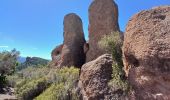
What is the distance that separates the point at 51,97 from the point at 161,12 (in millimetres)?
9388

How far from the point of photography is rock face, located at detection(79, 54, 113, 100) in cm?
1258

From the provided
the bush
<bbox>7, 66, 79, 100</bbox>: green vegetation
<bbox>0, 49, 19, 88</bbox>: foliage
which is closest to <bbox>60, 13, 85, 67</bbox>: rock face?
<bbox>7, 66, 79, 100</bbox>: green vegetation

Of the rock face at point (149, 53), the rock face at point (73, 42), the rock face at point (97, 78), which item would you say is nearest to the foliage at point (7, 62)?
the rock face at point (73, 42)

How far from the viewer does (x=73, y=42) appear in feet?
82.8

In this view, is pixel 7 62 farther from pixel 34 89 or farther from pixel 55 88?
pixel 55 88

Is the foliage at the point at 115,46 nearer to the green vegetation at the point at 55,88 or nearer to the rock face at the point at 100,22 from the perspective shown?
the green vegetation at the point at 55,88

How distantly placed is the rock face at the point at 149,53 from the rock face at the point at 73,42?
45.7ft

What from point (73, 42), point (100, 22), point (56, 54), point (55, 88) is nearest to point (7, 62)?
point (56, 54)

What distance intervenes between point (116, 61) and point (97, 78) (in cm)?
115

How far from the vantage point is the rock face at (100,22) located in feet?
71.5

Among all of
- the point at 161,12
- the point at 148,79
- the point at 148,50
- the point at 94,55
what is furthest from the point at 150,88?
the point at 94,55

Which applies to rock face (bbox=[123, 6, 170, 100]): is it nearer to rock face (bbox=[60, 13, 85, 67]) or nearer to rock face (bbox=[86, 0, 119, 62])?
rock face (bbox=[86, 0, 119, 62])

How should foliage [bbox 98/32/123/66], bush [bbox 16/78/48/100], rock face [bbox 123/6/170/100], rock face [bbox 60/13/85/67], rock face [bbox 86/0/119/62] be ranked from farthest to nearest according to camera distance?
rock face [bbox 60/13/85/67], rock face [bbox 86/0/119/62], bush [bbox 16/78/48/100], foliage [bbox 98/32/123/66], rock face [bbox 123/6/170/100]

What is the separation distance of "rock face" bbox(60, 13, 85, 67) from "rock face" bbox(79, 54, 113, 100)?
35.9ft
